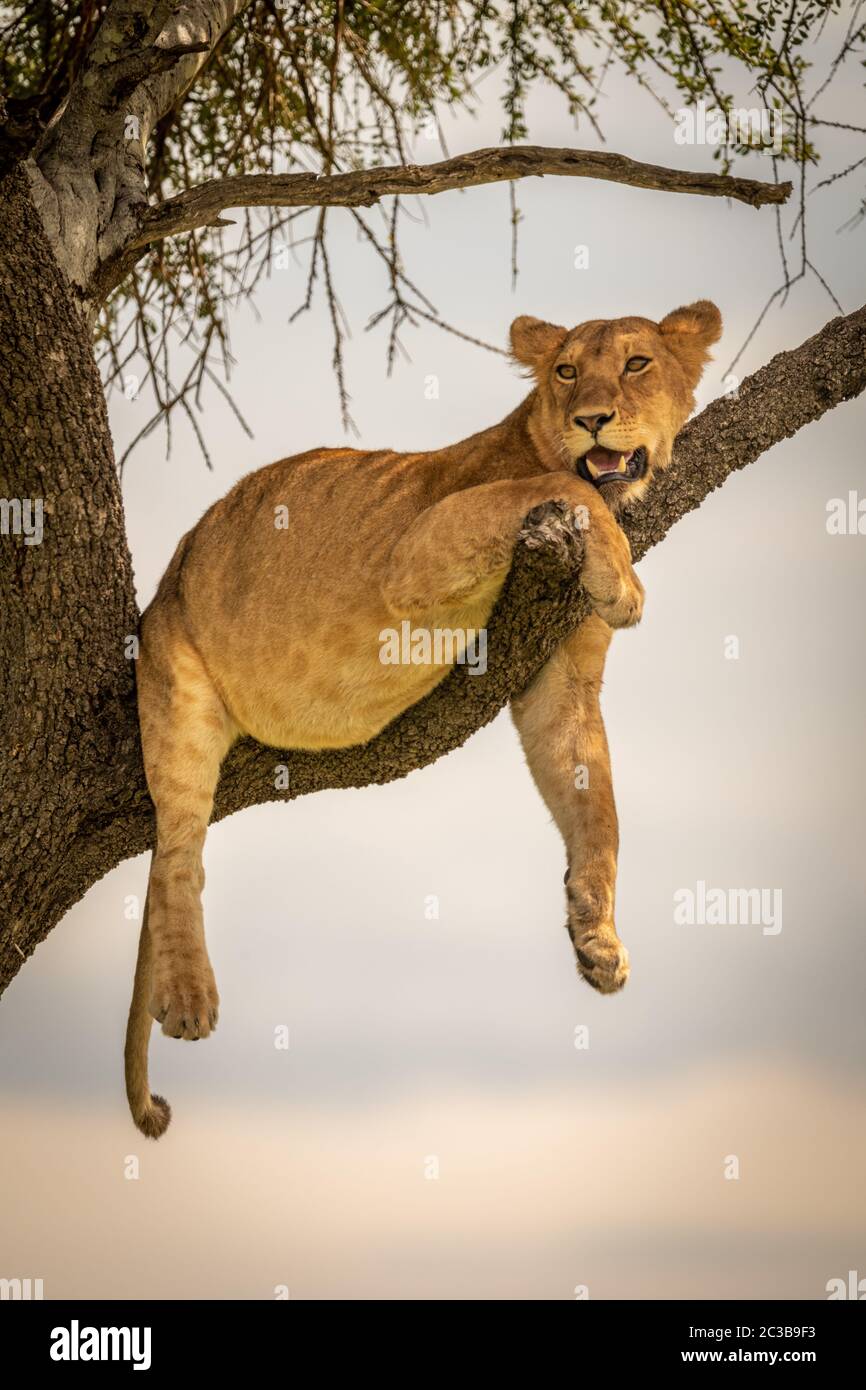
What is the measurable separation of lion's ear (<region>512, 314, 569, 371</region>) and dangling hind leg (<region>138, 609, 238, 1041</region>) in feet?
4.07

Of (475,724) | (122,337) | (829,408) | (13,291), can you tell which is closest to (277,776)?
(475,724)

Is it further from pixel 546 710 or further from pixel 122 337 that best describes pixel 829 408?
pixel 122 337

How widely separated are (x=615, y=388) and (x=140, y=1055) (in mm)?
2394

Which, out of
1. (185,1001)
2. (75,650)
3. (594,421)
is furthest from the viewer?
(75,650)

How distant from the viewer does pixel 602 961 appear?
14.3 feet

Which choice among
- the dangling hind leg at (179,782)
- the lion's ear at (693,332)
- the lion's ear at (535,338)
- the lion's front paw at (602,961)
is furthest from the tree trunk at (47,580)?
the lion's ear at (693,332)

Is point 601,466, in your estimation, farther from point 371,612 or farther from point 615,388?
point 371,612

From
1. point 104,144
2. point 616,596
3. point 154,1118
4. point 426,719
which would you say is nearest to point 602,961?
point 426,719

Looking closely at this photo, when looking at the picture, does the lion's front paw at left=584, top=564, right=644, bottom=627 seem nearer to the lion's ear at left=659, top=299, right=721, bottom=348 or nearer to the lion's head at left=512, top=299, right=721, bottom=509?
the lion's head at left=512, top=299, right=721, bottom=509

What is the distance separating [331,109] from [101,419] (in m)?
2.29

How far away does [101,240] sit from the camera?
5.16 metres

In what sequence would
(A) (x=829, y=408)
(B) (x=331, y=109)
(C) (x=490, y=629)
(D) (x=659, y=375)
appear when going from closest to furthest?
1. (C) (x=490, y=629)
2. (D) (x=659, y=375)
3. (A) (x=829, y=408)
4. (B) (x=331, y=109)

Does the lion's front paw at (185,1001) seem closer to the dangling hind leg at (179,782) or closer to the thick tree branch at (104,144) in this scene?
the dangling hind leg at (179,782)

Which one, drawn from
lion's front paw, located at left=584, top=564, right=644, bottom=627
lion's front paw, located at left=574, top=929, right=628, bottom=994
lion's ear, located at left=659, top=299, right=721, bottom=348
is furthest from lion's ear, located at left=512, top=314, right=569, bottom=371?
lion's front paw, located at left=574, top=929, right=628, bottom=994
